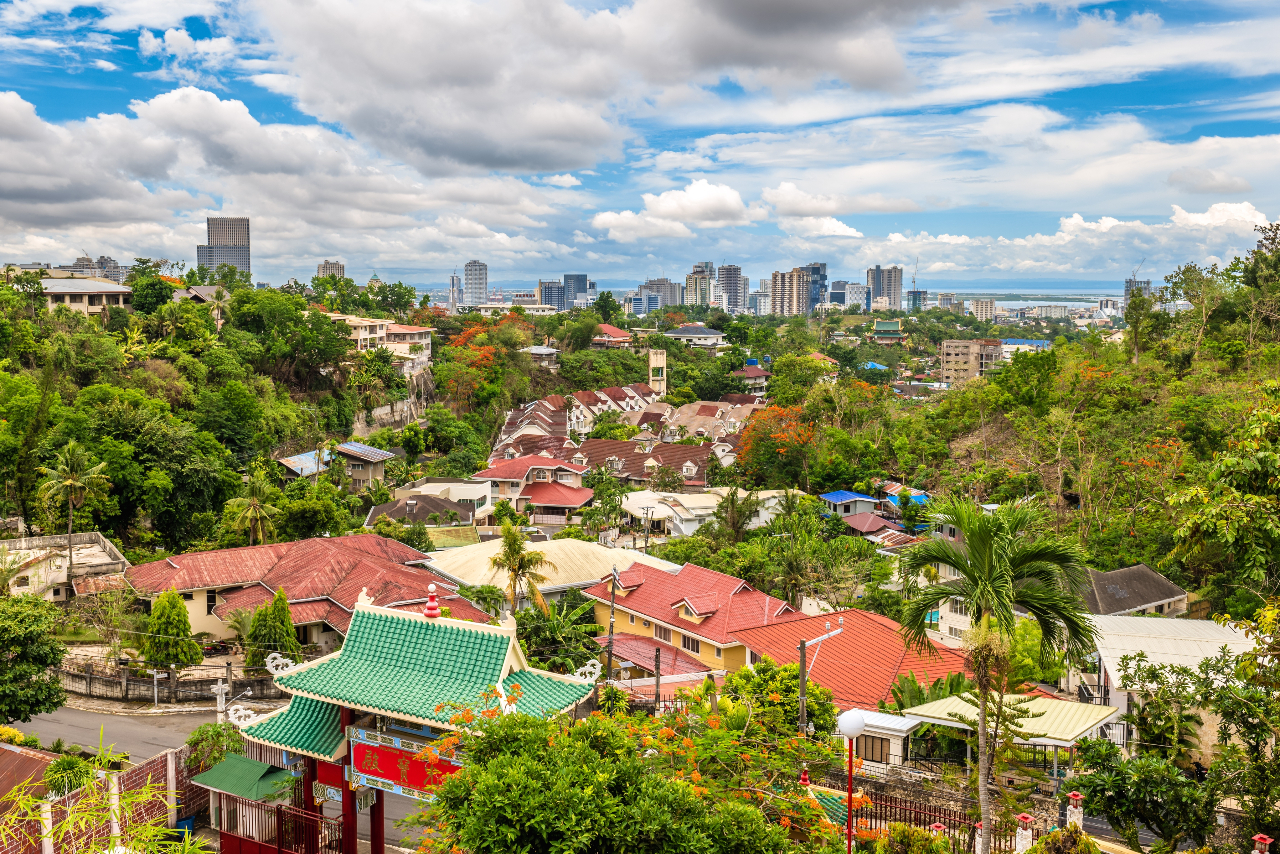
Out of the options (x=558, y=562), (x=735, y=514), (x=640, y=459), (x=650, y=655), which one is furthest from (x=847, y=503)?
(x=650, y=655)

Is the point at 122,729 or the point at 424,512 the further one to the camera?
the point at 424,512

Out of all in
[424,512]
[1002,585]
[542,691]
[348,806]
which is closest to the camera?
[1002,585]

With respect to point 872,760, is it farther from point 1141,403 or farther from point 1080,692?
point 1141,403

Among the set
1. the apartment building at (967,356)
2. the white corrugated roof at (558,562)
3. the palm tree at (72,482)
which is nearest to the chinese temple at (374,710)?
the white corrugated roof at (558,562)

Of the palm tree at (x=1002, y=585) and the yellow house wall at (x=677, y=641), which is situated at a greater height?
the palm tree at (x=1002, y=585)

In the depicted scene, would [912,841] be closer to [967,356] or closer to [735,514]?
[735,514]

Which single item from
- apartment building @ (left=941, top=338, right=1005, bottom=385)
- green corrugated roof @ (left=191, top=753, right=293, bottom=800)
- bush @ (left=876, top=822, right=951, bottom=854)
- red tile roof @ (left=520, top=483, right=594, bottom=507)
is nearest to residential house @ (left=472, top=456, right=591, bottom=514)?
red tile roof @ (left=520, top=483, right=594, bottom=507)

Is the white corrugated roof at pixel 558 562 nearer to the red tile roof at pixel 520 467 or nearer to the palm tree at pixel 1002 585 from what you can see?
the red tile roof at pixel 520 467
